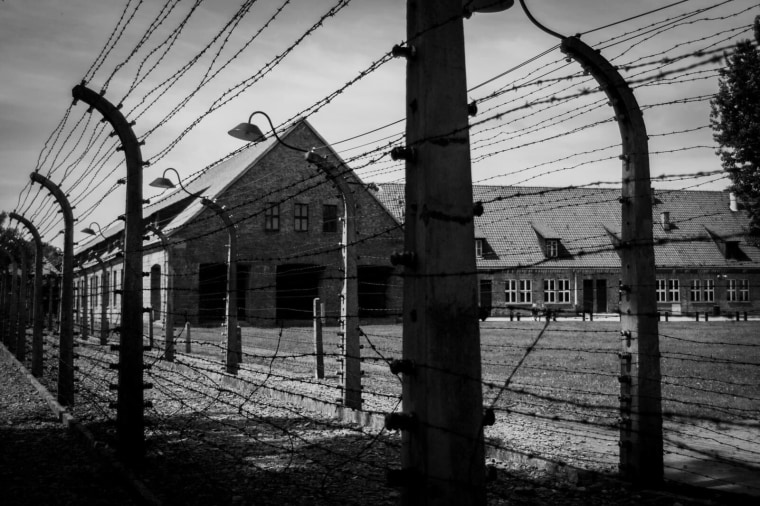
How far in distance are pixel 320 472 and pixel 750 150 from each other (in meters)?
28.5

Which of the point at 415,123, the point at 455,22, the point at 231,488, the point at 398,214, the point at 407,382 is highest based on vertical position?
the point at 398,214

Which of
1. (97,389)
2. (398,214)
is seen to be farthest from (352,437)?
(398,214)

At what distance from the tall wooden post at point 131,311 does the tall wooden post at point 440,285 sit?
4.07 metres

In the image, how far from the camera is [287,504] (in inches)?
192

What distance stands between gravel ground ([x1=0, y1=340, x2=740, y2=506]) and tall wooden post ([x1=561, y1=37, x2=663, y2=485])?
0.94 ft

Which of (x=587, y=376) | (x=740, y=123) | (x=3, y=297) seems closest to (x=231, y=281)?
(x=587, y=376)

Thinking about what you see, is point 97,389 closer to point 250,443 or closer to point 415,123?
point 250,443

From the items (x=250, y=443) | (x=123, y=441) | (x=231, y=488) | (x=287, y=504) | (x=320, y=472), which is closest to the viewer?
(x=287, y=504)

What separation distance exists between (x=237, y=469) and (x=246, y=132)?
4733 millimetres

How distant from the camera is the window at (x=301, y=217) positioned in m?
33.4

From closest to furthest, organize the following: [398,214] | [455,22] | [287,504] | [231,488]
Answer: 1. [455,22]
2. [287,504]
3. [231,488]
4. [398,214]

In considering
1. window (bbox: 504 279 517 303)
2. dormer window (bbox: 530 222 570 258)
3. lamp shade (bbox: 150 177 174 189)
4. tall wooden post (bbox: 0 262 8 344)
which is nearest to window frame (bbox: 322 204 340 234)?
window (bbox: 504 279 517 303)

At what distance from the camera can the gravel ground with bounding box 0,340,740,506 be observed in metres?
4.96

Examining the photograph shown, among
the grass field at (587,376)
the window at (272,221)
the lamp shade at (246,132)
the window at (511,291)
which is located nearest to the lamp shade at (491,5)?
the grass field at (587,376)
